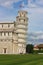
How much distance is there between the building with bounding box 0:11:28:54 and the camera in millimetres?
73438

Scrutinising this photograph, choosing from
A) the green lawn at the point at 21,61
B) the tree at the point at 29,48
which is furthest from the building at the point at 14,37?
the green lawn at the point at 21,61

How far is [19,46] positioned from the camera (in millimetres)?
73562

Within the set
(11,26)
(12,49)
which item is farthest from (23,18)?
(12,49)

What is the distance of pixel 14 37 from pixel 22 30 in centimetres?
315

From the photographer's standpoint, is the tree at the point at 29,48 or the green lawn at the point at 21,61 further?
the tree at the point at 29,48

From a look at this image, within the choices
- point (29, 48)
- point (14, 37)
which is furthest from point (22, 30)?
point (29, 48)

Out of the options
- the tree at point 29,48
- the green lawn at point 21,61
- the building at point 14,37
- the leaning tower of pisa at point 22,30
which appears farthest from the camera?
the building at point 14,37

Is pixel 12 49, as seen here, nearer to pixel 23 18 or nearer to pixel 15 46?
pixel 15 46

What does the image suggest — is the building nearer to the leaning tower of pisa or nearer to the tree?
the leaning tower of pisa

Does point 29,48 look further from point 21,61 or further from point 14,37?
point 21,61

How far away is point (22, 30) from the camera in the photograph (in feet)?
242

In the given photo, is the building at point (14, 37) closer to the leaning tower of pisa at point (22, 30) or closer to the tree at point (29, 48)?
the leaning tower of pisa at point (22, 30)

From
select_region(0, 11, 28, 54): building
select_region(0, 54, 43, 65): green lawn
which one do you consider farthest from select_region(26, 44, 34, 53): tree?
select_region(0, 54, 43, 65): green lawn

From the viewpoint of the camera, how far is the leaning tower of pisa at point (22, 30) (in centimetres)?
7325
